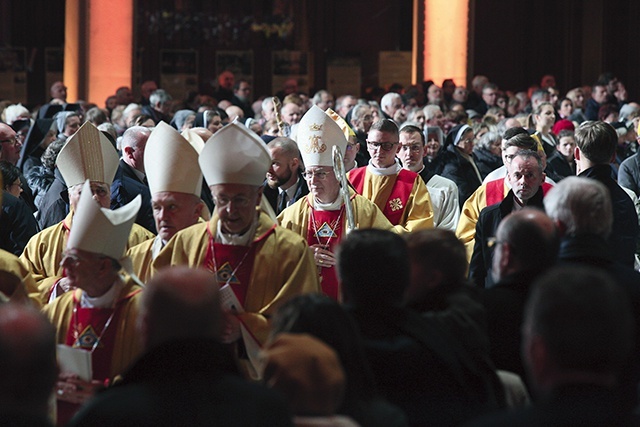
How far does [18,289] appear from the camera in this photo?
4.74m

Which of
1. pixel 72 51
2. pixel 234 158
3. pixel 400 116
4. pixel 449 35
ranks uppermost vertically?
pixel 449 35

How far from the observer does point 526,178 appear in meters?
6.90

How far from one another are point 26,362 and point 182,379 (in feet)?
1.48

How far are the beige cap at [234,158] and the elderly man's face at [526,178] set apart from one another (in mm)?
1883

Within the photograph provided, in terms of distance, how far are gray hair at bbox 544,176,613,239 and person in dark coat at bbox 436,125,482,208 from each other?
17.6 feet

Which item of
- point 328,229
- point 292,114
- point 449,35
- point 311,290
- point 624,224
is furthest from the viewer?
point 449,35

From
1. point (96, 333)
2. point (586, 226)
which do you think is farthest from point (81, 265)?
point (586, 226)

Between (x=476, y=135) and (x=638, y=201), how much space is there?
382cm

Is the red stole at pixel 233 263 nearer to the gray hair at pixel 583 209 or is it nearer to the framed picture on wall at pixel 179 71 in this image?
the gray hair at pixel 583 209

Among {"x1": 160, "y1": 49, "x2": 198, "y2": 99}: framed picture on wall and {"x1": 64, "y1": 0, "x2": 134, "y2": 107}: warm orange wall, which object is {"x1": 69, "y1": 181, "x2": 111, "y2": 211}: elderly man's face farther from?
{"x1": 160, "y1": 49, "x2": 198, "y2": 99}: framed picture on wall

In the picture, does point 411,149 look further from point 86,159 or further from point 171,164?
point 171,164

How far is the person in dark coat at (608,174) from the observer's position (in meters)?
6.26

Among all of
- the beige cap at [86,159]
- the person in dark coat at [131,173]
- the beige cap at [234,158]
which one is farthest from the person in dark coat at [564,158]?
the beige cap at [234,158]

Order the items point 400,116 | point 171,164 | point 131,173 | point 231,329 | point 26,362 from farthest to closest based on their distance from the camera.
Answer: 1. point 400,116
2. point 131,173
3. point 171,164
4. point 231,329
5. point 26,362
